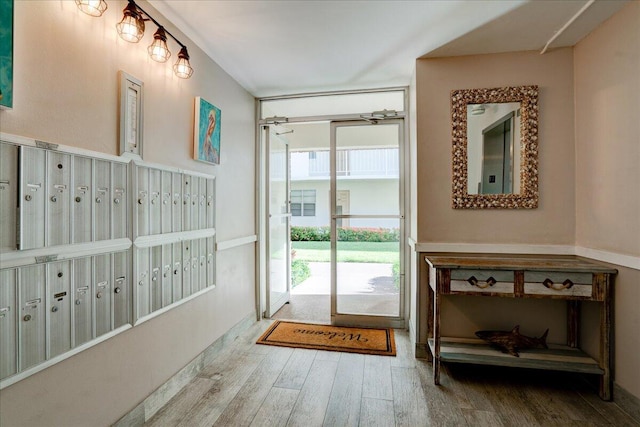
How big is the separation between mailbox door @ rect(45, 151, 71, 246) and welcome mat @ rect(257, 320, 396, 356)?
1896mm

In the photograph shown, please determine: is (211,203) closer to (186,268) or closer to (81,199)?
(186,268)

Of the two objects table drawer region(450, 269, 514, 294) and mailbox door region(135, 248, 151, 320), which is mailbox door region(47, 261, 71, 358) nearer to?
mailbox door region(135, 248, 151, 320)

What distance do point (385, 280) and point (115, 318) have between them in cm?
236

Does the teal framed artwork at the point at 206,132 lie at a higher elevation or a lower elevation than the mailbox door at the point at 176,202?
higher

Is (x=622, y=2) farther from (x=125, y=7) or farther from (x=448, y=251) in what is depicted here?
(x=125, y=7)

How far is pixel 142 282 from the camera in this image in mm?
1715

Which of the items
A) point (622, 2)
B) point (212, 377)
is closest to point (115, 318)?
point (212, 377)

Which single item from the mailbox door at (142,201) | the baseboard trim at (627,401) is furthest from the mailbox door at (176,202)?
the baseboard trim at (627,401)

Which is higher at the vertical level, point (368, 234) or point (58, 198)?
point (58, 198)

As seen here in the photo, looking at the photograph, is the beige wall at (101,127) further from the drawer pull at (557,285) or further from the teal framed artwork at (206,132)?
the drawer pull at (557,285)

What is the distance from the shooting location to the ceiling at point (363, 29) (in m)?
1.82

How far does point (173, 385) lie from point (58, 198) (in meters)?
1.35

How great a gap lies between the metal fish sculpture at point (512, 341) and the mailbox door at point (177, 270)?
2158 millimetres

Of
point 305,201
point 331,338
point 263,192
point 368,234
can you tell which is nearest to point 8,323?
point 331,338
